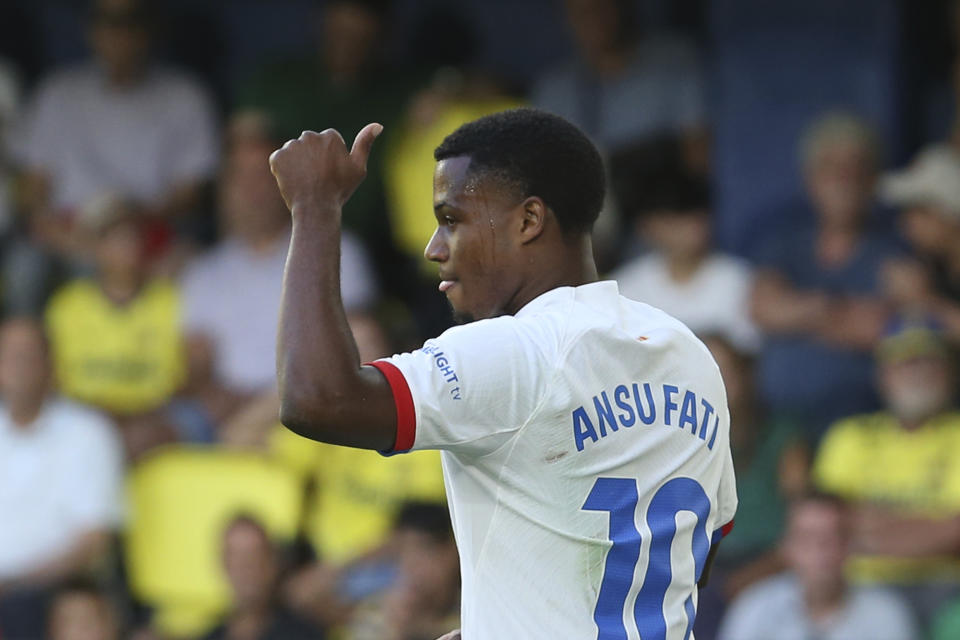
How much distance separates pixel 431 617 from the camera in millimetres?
6234

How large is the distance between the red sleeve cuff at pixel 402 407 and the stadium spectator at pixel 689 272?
443 centimetres

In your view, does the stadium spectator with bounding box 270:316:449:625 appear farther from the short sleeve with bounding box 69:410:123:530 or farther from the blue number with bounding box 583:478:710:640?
the blue number with bounding box 583:478:710:640

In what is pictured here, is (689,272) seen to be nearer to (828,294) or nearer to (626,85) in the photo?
(828,294)

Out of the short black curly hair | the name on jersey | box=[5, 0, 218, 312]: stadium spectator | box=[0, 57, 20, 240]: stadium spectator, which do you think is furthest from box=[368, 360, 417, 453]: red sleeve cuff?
box=[0, 57, 20, 240]: stadium spectator

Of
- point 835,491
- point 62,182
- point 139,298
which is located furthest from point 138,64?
point 835,491

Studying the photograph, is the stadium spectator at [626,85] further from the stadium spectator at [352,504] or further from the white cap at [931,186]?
the stadium spectator at [352,504]

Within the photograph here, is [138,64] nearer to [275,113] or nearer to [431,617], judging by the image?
[275,113]

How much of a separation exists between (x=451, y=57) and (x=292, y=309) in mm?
6051

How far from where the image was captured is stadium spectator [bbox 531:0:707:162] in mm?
7496

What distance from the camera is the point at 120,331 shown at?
764 cm

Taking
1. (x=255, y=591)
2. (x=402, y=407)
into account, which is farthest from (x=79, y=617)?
(x=402, y=407)

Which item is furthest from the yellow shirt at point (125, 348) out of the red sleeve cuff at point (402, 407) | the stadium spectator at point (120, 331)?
the red sleeve cuff at point (402, 407)

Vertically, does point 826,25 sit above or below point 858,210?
above

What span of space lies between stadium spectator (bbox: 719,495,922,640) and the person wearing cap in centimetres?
16
